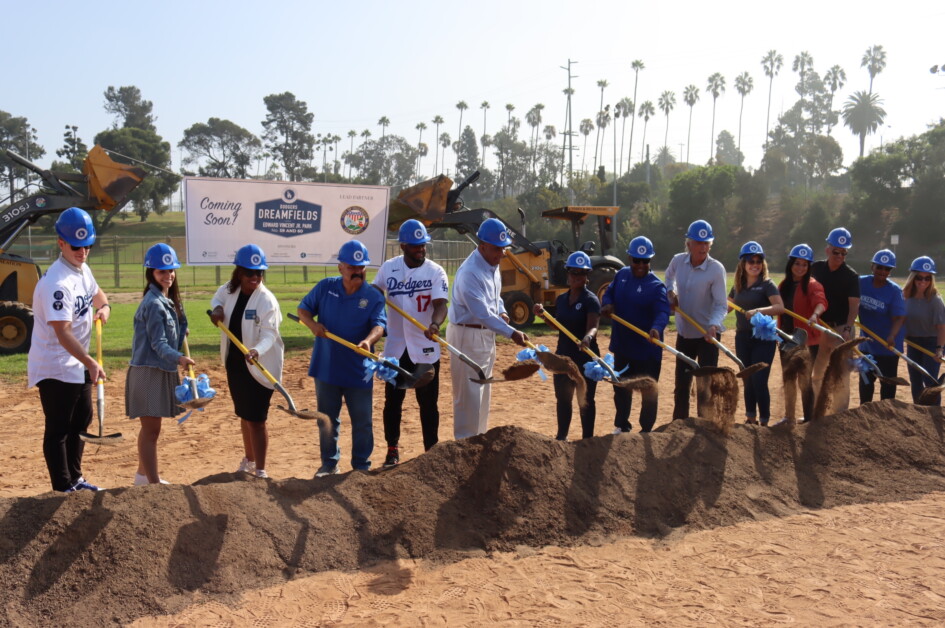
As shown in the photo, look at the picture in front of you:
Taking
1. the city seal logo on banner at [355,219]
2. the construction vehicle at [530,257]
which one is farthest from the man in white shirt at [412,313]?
the city seal logo on banner at [355,219]

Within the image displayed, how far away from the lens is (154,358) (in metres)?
5.10

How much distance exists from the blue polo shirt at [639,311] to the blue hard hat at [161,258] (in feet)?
11.6

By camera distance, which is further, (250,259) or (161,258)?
(250,259)

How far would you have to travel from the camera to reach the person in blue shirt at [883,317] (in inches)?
291

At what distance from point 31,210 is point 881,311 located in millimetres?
11604

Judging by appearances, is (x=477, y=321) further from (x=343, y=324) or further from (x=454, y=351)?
(x=343, y=324)

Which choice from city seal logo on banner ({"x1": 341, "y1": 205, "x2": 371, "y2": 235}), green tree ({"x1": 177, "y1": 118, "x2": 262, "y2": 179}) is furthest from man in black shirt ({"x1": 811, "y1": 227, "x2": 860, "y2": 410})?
green tree ({"x1": 177, "y1": 118, "x2": 262, "y2": 179})

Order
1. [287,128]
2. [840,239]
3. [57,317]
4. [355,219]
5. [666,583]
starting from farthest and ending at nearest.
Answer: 1. [287,128]
2. [355,219]
3. [840,239]
4. [57,317]
5. [666,583]

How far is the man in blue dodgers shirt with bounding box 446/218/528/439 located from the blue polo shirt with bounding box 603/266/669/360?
3.81ft

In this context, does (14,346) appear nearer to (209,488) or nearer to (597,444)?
(209,488)

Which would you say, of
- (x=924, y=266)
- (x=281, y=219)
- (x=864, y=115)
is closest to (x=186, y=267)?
(x=281, y=219)

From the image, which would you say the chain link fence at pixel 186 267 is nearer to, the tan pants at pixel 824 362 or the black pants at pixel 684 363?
the tan pants at pixel 824 362

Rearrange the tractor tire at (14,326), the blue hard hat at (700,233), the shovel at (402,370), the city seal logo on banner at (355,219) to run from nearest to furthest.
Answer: the shovel at (402,370), the blue hard hat at (700,233), the tractor tire at (14,326), the city seal logo on banner at (355,219)

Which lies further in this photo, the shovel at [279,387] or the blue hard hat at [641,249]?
the blue hard hat at [641,249]
